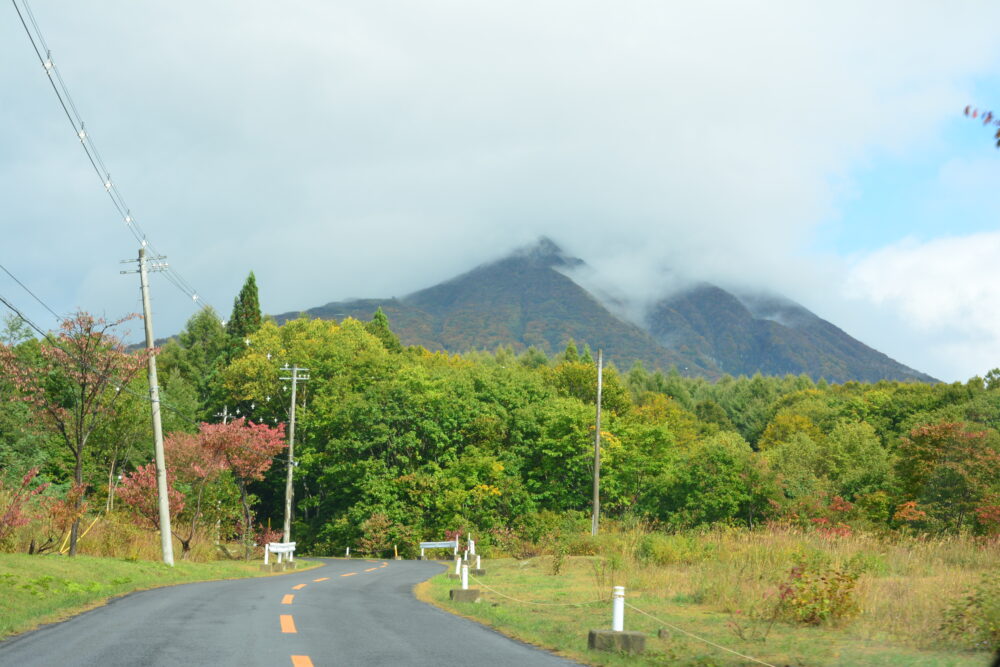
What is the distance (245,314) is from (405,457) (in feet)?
132

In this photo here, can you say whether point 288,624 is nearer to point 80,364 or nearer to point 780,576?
point 780,576

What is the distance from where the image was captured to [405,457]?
199ft

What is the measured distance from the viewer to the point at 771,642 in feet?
40.2

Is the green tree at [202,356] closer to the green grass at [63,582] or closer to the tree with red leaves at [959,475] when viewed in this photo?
the green grass at [63,582]

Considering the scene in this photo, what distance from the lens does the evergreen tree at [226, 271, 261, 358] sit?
91125 millimetres

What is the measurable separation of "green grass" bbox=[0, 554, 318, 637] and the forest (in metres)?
2.48

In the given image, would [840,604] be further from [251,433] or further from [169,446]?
[169,446]

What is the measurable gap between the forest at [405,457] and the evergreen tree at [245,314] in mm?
237

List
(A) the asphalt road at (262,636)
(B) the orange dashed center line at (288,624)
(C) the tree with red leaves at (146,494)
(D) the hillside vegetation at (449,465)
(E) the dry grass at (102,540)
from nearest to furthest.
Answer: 1. (A) the asphalt road at (262,636)
2. (B) the orange dashed center line at (288,624)
3. (E) the dry grass at (102,540)
4. (D) the hillside vegetation at (449,465)
5. (C) the tree with red leaves at (146,494)

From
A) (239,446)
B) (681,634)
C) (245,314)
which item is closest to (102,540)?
(239,446)

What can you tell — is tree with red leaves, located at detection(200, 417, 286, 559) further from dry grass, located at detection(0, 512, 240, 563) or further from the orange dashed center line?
the orange dashed center line

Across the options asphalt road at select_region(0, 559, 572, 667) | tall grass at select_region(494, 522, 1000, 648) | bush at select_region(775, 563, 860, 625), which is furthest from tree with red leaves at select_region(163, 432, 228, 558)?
bush at select_region(775, 563, 860, 625)

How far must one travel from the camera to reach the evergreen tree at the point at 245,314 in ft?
299

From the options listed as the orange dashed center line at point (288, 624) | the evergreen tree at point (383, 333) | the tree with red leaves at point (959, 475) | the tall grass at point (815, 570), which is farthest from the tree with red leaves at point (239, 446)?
the evergreen tree at point (383, 333)
